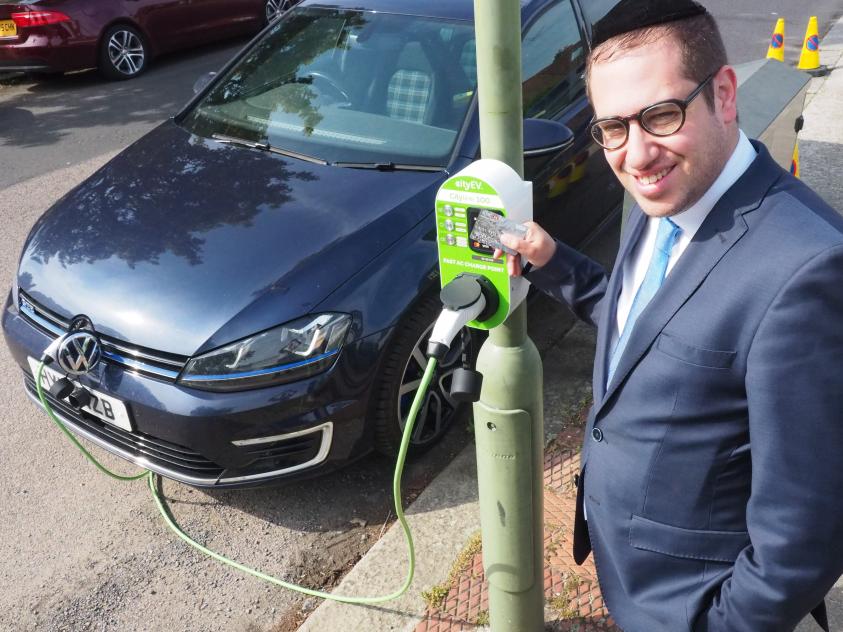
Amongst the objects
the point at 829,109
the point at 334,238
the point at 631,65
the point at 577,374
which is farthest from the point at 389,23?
the point at 829,109

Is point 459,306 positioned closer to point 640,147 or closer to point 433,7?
point 640,147

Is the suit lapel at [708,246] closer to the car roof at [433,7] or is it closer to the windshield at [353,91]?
the windshield at [353,91]

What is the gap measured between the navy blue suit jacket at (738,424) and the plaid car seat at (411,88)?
83.8 inches

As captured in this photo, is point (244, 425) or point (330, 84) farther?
point (330, 84)

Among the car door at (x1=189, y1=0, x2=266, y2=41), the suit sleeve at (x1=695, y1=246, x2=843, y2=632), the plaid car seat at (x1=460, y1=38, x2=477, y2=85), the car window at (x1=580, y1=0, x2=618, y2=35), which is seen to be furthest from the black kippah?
the car door at (x1=189, y1=0, x2=266, y2=41)

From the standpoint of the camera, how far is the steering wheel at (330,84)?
368cm

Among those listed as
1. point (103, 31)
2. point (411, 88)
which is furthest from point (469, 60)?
point (103, 31)

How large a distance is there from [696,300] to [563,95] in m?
2.77

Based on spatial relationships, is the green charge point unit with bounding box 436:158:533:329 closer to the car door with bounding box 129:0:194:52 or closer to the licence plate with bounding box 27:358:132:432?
the licence plate with bounding box 27:358:132:432

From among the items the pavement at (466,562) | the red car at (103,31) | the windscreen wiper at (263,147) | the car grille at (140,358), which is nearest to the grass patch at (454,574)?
the pavement at (466,562)

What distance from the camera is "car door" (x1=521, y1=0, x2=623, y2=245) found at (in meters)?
3.67

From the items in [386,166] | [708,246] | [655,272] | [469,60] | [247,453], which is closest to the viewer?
[708,246]

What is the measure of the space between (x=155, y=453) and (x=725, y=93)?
2.30m

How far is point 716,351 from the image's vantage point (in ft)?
4.31
